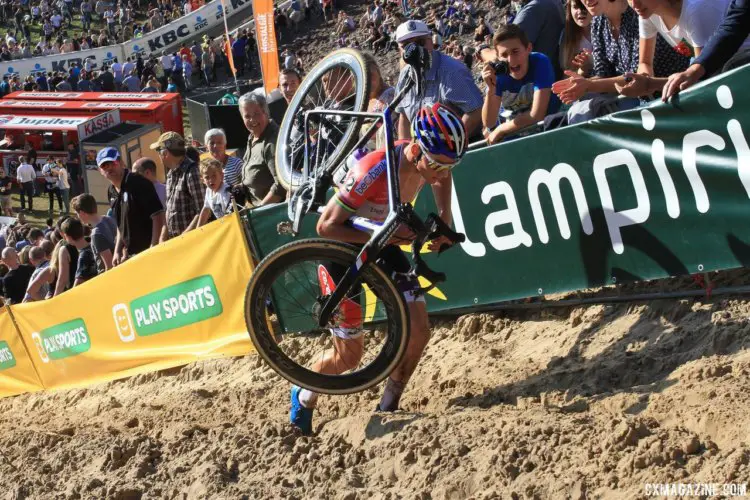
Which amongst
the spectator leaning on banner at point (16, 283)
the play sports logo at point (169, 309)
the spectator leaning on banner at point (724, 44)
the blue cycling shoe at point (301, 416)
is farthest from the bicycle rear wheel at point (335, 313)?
the spectator leaning on banner at point (16, 283)

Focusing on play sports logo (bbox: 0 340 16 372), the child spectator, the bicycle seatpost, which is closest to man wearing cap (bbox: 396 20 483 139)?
the bicycle seatpost

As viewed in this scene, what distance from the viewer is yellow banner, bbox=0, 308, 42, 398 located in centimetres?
1109

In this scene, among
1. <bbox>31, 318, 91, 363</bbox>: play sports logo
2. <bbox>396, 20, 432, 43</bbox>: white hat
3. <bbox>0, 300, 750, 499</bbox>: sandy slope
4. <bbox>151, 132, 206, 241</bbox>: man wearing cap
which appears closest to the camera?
<bbox>0, 300, 750, 499</bbox>: sandy slope

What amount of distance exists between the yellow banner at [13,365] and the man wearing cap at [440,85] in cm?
615

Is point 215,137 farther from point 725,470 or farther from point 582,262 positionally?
point 725,470

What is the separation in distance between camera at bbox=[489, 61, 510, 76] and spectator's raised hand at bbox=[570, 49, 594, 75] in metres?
0.73

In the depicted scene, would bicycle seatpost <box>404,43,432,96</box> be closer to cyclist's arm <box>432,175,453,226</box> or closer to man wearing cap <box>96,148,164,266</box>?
cyclist's arm <box>432,175,453,226</box>

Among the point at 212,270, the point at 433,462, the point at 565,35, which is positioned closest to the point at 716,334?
the point at 433,462

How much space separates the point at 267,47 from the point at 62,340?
796 cm

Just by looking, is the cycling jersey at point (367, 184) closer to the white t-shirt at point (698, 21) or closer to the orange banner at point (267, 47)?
the white t-shirt at point (698, 21)

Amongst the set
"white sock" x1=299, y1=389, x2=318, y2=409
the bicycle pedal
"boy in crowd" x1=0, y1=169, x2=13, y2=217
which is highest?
the bicycle pedal

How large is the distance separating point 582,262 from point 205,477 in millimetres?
2955

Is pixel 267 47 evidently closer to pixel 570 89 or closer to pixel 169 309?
pixel 169 309

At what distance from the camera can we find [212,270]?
8.52 metres
